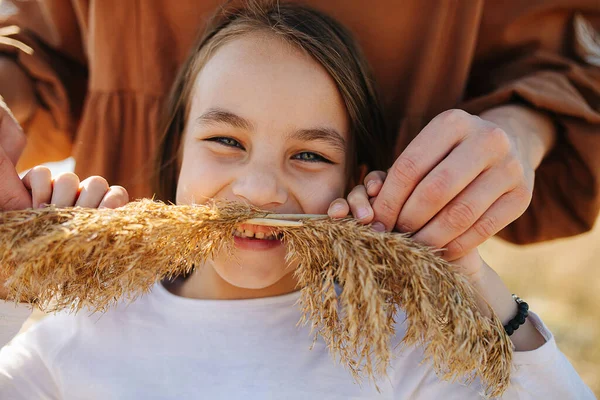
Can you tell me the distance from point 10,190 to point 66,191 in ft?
0.47

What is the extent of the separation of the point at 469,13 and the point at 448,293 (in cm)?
119

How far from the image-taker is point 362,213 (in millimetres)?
1536

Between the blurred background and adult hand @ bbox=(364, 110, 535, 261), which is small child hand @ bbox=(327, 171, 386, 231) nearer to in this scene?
adult hand @ bbox=(364, 110, 535, 261)

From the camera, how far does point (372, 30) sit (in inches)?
86.0

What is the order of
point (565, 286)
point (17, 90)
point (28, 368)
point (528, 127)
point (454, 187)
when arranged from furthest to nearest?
point (565, 286) → point (17, 90) → point (528, 127) → point (28, 368) → point (454, 187)

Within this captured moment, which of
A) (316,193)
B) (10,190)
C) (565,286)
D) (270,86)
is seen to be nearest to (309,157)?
(316,193)

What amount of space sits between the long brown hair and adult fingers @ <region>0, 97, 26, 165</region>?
587 mm

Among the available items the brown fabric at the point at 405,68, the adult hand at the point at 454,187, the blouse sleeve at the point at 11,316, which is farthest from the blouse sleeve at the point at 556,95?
the blouse sleeve at the point at 11,316

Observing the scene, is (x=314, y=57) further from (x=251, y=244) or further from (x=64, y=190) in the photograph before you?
(x=64, y=190)

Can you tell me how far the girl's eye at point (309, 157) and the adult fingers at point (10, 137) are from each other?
86cm

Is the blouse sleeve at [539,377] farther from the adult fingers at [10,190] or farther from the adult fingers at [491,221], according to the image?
the adult fingers at [10,190]

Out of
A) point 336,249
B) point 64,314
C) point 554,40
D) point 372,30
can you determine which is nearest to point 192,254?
point 336,249

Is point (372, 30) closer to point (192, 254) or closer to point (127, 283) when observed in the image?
point (192, 254)

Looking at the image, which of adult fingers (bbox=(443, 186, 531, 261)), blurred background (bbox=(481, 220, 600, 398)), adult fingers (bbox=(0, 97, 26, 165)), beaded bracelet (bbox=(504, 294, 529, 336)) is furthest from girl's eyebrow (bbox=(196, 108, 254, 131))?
blurred background (bbox=(481, 220, 600, 398))
